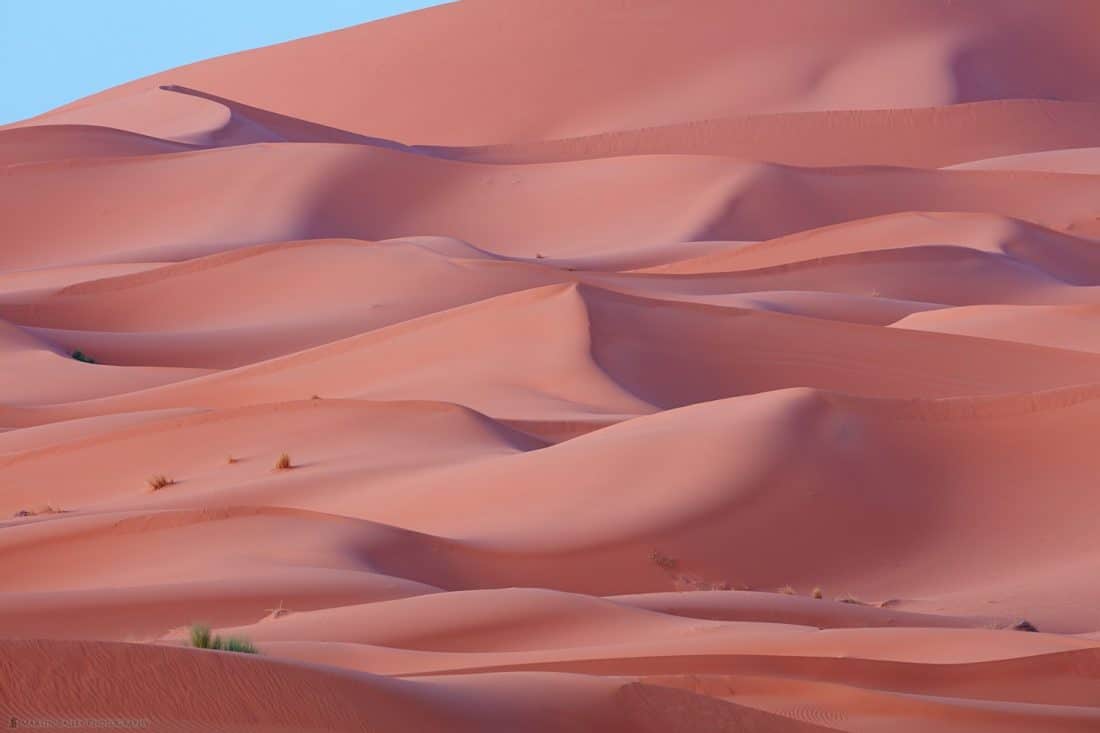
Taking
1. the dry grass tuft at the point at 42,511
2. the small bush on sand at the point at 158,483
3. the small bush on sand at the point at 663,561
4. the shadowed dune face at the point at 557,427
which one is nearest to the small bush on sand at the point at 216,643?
the shadowed dune face at the point at 557,427

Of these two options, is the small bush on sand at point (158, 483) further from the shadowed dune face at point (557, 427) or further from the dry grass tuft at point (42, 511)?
the dry grass tuft at point (42, 511)

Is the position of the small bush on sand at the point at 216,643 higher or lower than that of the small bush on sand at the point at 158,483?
lower

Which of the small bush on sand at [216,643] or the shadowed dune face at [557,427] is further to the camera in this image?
the shadowed dune face at [557,427]

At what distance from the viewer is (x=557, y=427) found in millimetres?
17547

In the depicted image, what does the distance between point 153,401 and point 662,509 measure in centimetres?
952

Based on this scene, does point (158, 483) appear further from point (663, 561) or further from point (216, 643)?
point (216, 643)

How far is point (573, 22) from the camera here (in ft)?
233

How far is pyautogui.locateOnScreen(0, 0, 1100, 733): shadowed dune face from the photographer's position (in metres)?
7.52

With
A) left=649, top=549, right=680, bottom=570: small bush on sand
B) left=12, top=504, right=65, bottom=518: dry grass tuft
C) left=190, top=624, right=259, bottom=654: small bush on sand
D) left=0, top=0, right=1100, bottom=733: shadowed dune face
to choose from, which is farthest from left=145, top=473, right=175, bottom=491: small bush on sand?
left=190, top=624, right=259, bottom=654: small bush on sand

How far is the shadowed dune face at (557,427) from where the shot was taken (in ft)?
24.7

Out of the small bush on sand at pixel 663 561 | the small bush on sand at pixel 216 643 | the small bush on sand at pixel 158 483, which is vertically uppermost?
the small bush on sand at pixel 158 483

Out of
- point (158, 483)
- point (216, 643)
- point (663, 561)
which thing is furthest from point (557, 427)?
point (216, 643)

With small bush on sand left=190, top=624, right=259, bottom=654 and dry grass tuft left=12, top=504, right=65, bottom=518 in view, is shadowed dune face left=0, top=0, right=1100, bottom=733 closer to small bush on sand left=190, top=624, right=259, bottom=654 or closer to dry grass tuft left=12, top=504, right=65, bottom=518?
small bush on sand left=190, top=624, right=259, bottom=654

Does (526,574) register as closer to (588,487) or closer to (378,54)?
(588,487)
